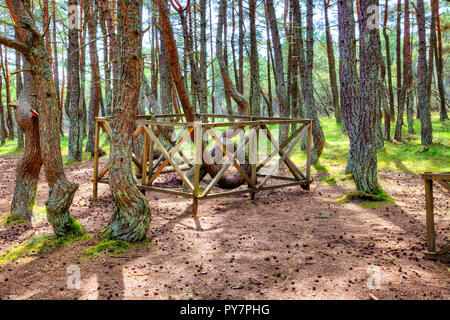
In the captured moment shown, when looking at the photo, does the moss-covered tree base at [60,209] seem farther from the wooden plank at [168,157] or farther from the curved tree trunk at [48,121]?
the wooden plank at [168,157]

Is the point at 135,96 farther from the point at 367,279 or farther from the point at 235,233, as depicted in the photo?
the point at 367,279

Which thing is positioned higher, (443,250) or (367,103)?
(367,103)

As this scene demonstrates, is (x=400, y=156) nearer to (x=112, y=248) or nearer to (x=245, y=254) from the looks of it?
(x=245, y=254)

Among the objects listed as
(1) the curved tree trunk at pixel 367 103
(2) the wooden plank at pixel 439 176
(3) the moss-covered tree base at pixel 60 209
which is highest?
(1) the curved tree trunk at pixel 367 103

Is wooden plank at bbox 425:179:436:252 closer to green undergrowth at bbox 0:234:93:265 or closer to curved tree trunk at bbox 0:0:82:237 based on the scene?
green undergrowth at bbox 0:234:93:265

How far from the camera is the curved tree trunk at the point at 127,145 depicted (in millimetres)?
5715

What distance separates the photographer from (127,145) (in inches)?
233

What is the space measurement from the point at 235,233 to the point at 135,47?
126 inches

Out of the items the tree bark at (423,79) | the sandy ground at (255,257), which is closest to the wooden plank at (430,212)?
the sandy ground at (255,257)

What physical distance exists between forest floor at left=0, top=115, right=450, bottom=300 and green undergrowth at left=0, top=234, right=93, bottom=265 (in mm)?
20

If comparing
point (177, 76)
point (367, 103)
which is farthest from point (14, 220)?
point (367, 103)

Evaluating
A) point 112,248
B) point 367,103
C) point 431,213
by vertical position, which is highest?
point 367,103

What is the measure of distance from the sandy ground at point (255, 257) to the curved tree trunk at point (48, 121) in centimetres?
56

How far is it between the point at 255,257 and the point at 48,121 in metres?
3.52
